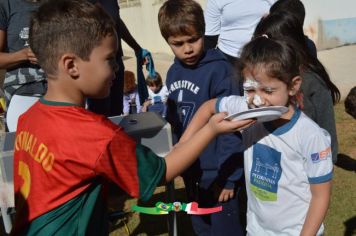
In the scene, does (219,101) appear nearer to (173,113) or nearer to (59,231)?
(173,113)

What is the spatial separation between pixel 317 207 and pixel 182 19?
1.28 m

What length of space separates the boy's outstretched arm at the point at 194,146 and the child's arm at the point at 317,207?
408 mm

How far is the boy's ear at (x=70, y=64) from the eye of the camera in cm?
156

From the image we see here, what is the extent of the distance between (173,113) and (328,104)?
2.91ft

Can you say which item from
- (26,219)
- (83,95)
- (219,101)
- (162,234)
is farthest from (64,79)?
(162,234)

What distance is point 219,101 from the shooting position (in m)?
2.06

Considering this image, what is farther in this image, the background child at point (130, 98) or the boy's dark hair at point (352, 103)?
the background child at point (130, 98)

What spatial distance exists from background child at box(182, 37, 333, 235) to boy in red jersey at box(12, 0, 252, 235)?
25cm

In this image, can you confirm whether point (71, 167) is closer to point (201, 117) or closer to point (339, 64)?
point (201, 117)

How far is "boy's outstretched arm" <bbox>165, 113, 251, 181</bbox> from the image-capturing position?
1680 millimetres

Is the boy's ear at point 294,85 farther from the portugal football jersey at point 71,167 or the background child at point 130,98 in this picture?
the background child at point 130,98

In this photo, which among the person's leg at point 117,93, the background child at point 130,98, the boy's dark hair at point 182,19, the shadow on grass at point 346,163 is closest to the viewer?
the boy's dark hair at point 182,19

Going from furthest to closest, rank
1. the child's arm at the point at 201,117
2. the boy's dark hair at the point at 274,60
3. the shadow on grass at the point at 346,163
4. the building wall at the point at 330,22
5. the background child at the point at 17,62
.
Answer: the building wall at the point at 330,22 → the shadow on grass at the point at 346,163 → the background child at the point at 17,62 → the child's arm at the point at 201,117 → the boy's dark hair at the point at 274,60

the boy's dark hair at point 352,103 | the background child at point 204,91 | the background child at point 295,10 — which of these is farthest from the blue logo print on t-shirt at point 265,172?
the boy's dark hair at point 352,103
